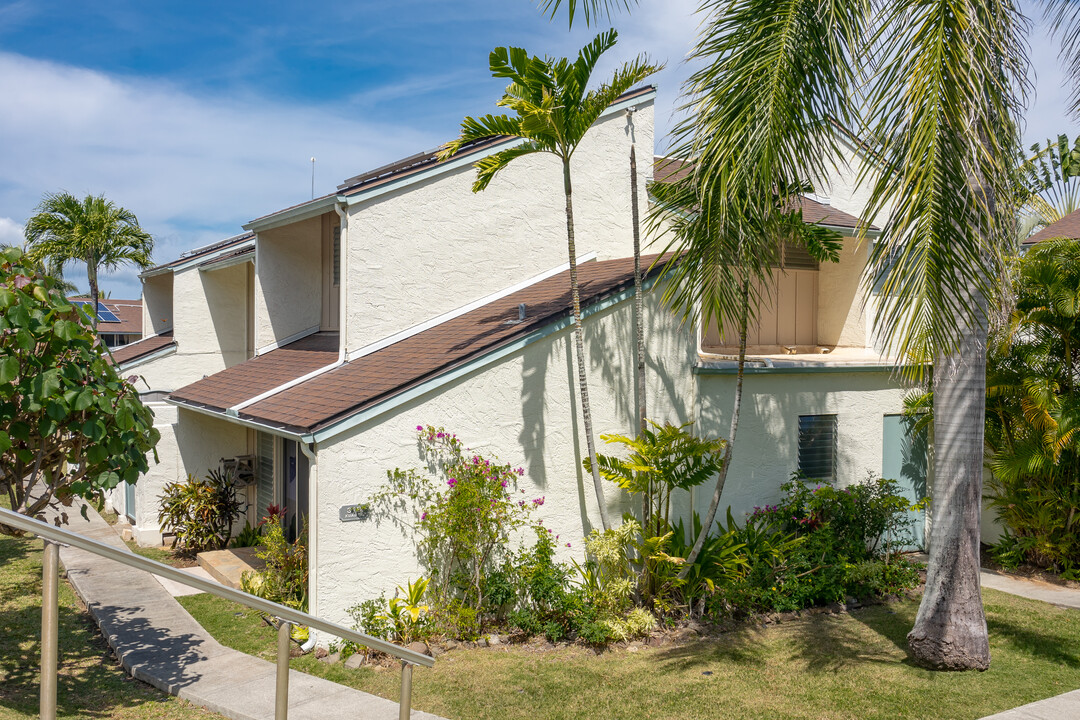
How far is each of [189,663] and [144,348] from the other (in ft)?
38.0

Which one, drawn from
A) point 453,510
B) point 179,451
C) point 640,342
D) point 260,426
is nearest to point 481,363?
point 453,510

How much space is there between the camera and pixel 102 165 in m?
23.8

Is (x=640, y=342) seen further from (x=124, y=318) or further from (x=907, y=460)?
(x=124, y=318)

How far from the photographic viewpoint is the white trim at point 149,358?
620 inches

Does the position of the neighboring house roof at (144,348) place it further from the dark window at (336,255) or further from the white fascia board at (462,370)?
the white fascia board at (462,370)

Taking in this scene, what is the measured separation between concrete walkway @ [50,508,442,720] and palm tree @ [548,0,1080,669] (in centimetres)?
535

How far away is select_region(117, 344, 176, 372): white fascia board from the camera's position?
51.7ft

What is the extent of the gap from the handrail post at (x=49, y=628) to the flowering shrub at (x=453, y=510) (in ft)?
18.7

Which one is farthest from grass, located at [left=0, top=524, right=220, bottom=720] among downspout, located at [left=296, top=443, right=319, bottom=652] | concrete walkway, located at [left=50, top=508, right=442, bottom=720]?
downspout, located at [left=296, top=443, right=319, bottom=652]

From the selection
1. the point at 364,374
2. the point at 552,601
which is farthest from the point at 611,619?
the point at 364,374

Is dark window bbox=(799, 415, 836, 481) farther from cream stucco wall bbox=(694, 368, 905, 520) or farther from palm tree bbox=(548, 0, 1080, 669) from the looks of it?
palm tree bbox=(548, 0, 1080, 669)

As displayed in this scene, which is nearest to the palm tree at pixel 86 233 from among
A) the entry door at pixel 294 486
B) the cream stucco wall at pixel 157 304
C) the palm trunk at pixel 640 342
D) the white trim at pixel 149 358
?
the cream stucco wall at pixel 157 304

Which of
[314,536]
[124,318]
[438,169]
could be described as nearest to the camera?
[314,536]

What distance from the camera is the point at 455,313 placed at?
11914 mm
